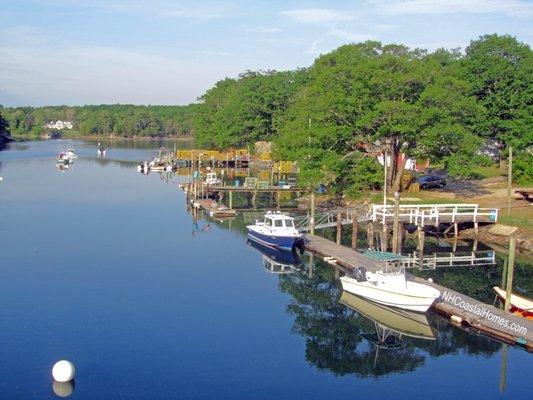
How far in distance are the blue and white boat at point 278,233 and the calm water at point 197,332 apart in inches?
56.6

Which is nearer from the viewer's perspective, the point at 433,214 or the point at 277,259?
the point at 277,259

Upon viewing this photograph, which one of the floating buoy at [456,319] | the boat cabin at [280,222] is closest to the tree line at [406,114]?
the boat cabin at [280,222]

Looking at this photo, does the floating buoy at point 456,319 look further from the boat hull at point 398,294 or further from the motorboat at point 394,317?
the boat hull at point 398,294

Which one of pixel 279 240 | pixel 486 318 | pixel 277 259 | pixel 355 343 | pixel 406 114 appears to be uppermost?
Result: pixel 406 114

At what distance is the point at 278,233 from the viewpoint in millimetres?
46281

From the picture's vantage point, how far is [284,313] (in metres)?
33.6

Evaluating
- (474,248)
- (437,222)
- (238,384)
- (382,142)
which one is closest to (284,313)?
(238,384)

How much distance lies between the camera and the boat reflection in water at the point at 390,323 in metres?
30.0

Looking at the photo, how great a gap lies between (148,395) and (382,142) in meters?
41.1

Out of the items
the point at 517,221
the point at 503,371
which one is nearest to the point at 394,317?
the point at 503,371

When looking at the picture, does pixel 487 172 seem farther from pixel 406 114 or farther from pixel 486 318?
pixel 486 318

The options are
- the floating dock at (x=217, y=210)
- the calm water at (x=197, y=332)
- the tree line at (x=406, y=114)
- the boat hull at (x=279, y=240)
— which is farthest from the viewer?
the floating dock at (x=217, y=210)

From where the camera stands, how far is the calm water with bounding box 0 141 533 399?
81.4 feet

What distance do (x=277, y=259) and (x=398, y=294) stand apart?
13713mm
